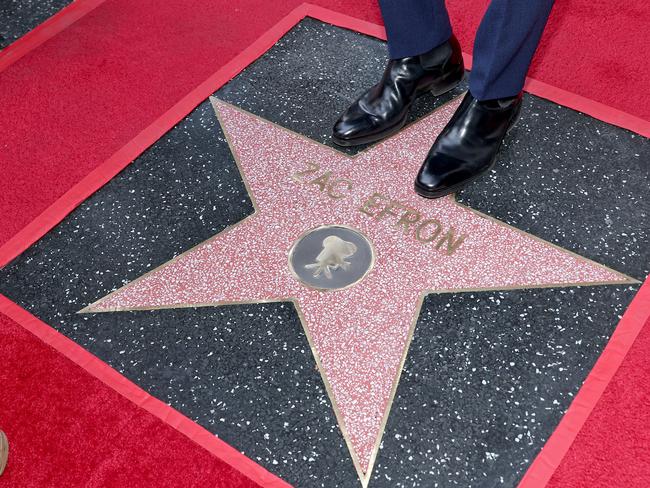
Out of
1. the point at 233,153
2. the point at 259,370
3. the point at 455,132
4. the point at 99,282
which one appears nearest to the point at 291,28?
the point at 233,153

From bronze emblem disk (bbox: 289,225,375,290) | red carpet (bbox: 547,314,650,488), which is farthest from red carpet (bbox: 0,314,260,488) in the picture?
red carpet (bbox: 547,314,650,488)

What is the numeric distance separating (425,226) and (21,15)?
1214 millimetres

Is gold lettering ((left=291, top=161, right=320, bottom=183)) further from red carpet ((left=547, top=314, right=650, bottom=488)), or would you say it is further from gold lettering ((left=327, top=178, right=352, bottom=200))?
red carpet ((left=547, top=314, right=650, bottom=488))

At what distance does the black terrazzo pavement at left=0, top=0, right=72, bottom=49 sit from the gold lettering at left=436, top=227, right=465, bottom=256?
1.18 m

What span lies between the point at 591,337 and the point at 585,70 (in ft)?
2.14

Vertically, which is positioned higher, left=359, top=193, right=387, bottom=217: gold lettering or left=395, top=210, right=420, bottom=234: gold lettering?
left=359, top=193, right=387, bottom=217: gold lettering

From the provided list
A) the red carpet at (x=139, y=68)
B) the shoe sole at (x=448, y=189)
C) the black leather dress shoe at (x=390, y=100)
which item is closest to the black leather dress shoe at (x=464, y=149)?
the shoe sole at (x=448, y=189)

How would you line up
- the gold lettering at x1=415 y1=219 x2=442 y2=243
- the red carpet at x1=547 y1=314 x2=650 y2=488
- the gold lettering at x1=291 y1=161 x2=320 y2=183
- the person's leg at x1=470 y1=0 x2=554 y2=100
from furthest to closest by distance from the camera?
the gold lettering at x1=291 y1=161 x2=320 y2=183 < the gold lettering at x1=415 y1=219 x2=442 y2=243 < the person's leg at x1=470 y1=0 x2=554 y2=100 < the red carpet at x1=547 y1=314 x2=650 y2=488

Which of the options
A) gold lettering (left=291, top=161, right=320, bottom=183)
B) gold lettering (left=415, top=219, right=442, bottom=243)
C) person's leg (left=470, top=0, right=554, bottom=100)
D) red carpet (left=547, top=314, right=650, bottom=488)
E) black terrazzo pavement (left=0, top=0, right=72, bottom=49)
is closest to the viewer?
red carpet (left=547, top=314, right=650, bottom=488)

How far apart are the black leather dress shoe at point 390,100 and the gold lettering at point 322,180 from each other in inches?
3.1

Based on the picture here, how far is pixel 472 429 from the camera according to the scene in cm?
90

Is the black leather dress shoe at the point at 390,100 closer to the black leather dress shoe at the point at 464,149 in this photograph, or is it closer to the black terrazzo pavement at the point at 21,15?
the black leather dress shoe at the point at 464,149

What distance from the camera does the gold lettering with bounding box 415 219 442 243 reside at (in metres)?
1.11

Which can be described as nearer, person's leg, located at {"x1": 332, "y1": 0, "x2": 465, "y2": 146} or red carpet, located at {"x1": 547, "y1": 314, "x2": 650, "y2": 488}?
red carpet, located at {"x1": 547, "y1": 314, "x2": 650, "y2": 488}
